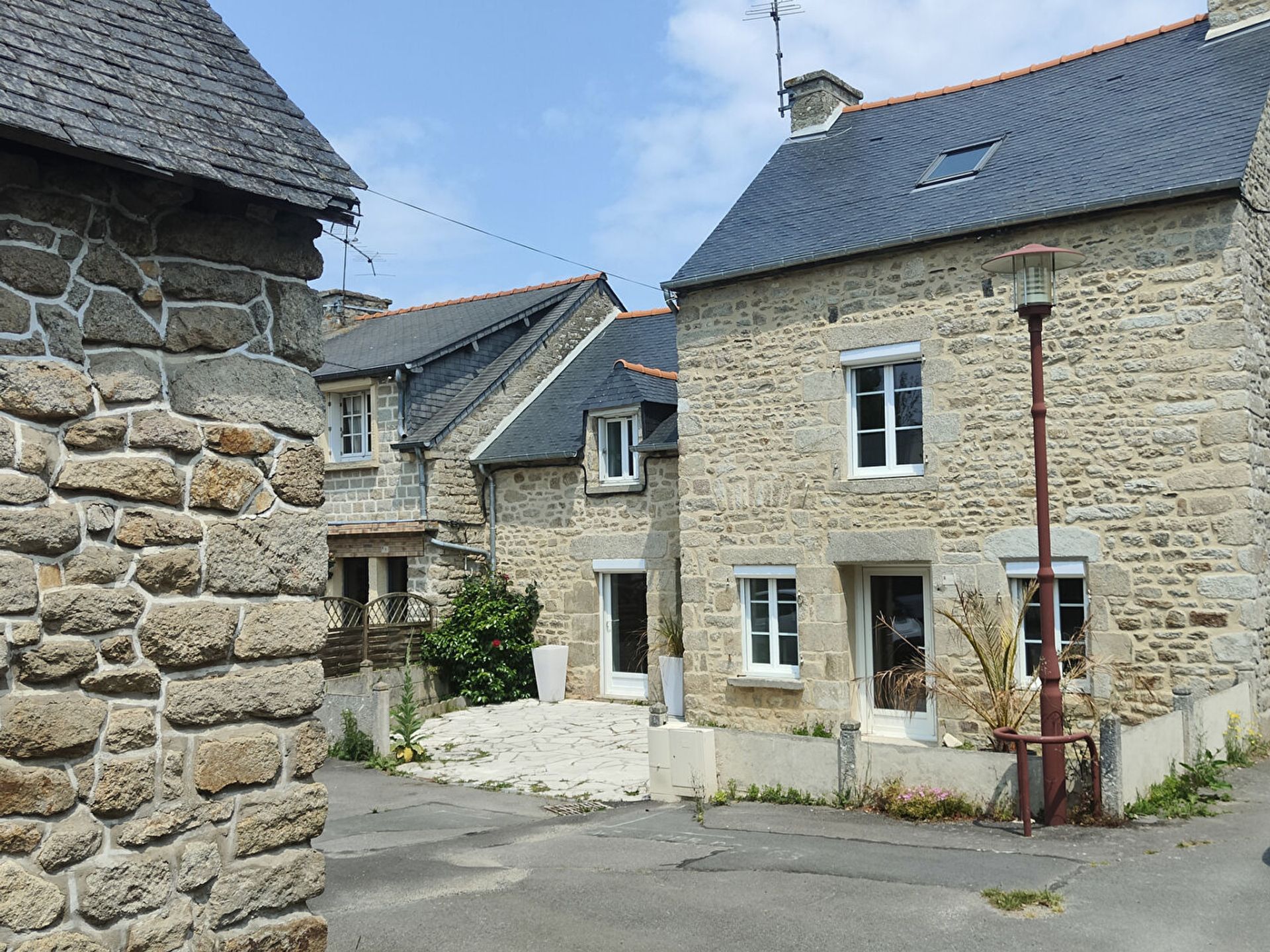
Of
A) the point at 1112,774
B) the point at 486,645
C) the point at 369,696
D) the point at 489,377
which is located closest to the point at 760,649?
the point at 369,696

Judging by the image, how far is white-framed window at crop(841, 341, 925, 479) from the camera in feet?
38.0

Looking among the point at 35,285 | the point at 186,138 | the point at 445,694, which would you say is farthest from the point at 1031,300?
the point at 445,694

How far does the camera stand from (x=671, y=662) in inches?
554

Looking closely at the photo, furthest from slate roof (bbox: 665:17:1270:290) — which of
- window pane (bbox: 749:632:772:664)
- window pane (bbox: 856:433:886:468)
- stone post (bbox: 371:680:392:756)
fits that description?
stone post (bbox: 371:680:392:756)

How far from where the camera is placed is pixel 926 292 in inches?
448

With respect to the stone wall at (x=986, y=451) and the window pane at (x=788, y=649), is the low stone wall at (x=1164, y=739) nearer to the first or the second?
the stone wall at (x=986, y=451)

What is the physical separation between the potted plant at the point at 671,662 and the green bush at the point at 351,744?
3513 mm

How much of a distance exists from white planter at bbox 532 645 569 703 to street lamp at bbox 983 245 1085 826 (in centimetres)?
843

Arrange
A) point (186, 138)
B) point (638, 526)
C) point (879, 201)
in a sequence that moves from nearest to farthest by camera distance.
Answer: point (186, 138) → point (879, 201) → point (638, 526)

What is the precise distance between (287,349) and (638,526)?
10634mm

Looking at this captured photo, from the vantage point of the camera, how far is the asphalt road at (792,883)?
19.1 ft

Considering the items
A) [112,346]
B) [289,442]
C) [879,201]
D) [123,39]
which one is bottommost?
[289,442]

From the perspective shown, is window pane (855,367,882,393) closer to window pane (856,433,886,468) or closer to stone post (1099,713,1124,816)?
window pane (856,433,886,468)

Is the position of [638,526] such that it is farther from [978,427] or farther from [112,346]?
[112,346]
